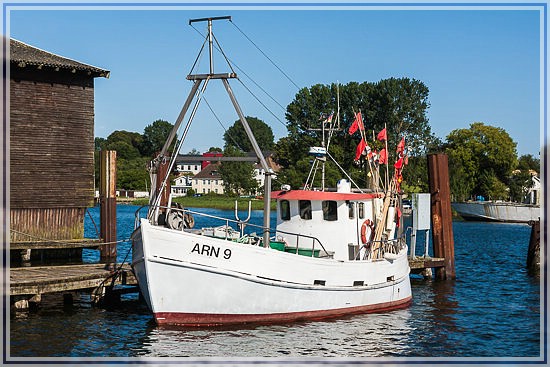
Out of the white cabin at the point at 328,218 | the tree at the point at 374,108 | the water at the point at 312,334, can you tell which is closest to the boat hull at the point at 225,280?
the water at the point at 312,334

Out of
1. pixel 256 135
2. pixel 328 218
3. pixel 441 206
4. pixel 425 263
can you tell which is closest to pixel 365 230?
pixel 328 218

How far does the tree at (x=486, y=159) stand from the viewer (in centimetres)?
9500

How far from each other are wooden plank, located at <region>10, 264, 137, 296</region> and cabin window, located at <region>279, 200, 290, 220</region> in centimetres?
532

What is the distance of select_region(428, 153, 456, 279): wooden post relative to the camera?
3231 cm

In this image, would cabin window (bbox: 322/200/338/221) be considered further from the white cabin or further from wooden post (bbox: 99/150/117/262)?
wooden post (bbox: 99/150/117/262)

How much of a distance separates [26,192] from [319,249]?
1459 cm

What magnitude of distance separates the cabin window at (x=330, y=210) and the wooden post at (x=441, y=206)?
30.2 feet

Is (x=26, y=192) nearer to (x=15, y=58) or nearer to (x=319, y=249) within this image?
(x=15, y=58)

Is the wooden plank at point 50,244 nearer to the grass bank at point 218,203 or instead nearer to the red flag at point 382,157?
the red flag at point 382,157

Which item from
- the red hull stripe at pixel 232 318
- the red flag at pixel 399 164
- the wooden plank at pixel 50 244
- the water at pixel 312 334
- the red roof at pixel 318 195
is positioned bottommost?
the water at pixel 312 334

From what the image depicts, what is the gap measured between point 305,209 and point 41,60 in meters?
14.3

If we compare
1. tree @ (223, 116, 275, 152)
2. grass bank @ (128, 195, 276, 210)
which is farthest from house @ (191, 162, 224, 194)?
grass bank @ (128, 195, 276, 210)

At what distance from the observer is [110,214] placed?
3459cm

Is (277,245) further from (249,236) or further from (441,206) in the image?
(441,206)
